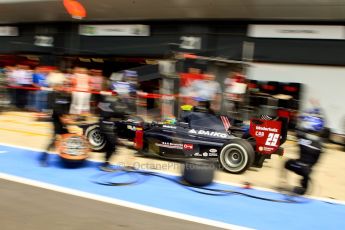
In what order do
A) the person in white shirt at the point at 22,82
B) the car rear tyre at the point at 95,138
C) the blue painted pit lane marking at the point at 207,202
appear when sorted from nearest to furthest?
1. the blue painted pit lane marking at the point at 207,202
2. the car rear tyre at the point at 95,138
3. the person in white shirt at the point at 22,82

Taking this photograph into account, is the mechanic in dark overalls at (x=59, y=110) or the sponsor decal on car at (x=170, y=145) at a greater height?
the mechanic in dark overalls at (x=59, y=110)

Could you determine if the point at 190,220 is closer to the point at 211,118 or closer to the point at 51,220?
the point at 51,220

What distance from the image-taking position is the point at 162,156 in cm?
886

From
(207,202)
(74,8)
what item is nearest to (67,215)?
(207,202)

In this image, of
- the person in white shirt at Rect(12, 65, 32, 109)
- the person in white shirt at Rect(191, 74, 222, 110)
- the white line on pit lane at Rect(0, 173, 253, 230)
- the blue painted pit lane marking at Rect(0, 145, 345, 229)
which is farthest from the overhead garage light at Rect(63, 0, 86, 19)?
the white line on pit lane at Rect(0, 173, 253, 230)

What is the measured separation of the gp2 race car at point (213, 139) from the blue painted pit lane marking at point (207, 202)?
0.96 metres

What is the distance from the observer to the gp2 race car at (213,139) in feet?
26.6

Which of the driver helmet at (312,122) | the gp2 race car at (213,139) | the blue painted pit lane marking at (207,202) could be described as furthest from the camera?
the gp2 race car at (213,139)

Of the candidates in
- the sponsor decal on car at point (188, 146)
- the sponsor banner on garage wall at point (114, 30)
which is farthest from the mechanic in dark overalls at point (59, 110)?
the sponsor banner on garage wall at point (114, 30)

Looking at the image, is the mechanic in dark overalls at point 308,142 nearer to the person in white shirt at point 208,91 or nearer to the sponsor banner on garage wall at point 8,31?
the person in white shirt at point 208,91

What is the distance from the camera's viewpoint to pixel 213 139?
27.5 feet

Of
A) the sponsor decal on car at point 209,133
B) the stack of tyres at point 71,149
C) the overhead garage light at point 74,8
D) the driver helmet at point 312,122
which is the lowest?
the stack of tyres at point 71,149

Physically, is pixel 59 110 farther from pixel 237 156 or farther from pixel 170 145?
pixel 237 156

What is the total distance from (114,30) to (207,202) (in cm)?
1328
